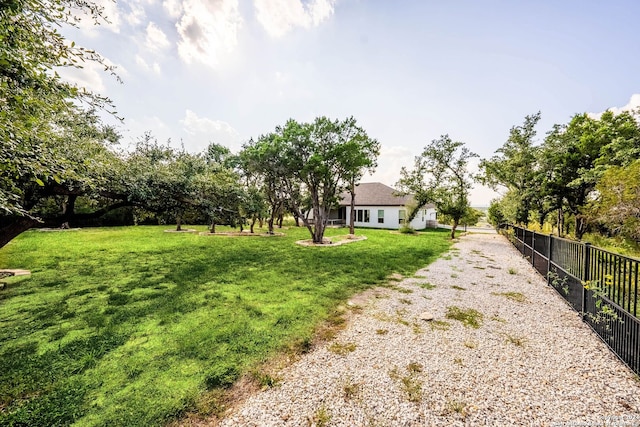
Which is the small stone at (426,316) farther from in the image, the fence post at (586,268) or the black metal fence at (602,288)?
the fence post at (586,268)

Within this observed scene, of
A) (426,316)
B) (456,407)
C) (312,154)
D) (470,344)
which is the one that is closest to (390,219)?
(312,154)

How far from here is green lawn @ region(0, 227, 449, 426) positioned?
8.00 feet

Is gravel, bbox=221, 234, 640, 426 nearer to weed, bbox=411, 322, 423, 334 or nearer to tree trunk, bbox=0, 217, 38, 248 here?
weed, bbox=411, 322, 423, 334

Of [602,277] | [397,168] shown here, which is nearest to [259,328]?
[602,277]

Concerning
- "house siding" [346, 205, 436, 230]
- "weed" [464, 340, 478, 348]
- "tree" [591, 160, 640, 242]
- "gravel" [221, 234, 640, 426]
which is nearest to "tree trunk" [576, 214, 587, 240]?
"tree" [591, 160, 640, 242]

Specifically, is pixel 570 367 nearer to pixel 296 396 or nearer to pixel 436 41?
pixel 296 396

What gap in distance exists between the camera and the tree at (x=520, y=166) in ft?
51.4

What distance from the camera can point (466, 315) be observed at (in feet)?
15.4

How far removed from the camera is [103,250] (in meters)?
10.6

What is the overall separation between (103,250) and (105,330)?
9.25 m

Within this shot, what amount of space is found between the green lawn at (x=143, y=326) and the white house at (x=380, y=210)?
16823 millimetres

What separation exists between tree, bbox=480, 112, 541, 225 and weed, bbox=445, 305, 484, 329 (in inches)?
592

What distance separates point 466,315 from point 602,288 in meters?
2.10

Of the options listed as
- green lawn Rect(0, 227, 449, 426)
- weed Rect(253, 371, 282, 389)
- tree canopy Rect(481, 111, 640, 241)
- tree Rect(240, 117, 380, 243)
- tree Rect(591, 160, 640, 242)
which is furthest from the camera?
tree Rect(240, 117, 380, 243)
